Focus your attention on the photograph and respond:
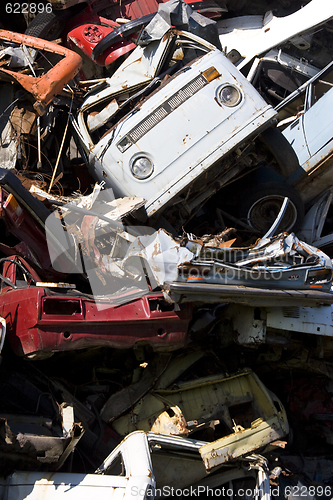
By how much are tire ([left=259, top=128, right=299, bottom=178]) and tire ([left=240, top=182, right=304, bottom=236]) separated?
0.90 ft

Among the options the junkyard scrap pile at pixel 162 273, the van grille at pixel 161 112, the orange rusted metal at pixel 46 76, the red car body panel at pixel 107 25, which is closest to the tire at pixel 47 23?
the red car body panel at pixel 107 25

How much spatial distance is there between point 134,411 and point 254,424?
126 cm

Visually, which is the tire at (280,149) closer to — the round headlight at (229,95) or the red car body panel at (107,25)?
the round headlight at (229,95)

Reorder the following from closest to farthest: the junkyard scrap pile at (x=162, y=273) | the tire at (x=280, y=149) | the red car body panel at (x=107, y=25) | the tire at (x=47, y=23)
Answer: the junkyard scrap pile at (x=162, y=273), the tire at (x=280, y=149), the red car body panel at (x=107, y=25), the tire at (x=47, y=23)

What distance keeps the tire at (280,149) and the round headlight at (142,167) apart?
135cm

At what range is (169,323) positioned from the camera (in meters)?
4.27

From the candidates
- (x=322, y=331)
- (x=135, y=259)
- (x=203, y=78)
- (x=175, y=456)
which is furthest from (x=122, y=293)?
(x=203, y=78)

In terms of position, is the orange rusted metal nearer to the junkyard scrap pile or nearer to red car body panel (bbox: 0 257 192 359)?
the junkyard scrap pile

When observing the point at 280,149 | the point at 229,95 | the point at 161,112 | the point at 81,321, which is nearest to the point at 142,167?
the point at 161,112

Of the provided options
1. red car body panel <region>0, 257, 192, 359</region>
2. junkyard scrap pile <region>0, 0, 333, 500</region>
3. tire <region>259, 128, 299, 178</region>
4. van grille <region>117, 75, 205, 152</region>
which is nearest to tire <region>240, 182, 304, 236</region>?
junkyard scrap pile <region>0, 0, 333, 500</region>

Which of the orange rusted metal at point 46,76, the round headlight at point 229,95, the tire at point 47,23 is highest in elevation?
the tire at point 47,23

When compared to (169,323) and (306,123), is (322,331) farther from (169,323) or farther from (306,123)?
(306,123)

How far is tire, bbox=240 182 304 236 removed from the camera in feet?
17.9

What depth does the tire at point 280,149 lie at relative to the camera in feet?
16.6
